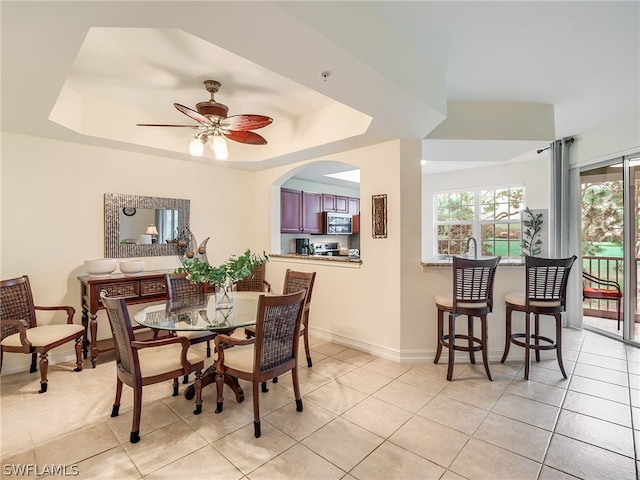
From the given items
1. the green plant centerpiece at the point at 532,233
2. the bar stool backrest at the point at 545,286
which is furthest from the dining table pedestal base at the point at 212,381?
the green plant centerpiece at the point at 532,233

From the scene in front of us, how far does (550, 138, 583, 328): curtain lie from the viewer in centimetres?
436

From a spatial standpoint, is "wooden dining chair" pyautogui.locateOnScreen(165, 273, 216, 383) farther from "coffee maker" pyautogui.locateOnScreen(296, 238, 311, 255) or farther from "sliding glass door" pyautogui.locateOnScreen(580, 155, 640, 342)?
"sliding glass door" pyautogui.locateOnScreen(580, 155, 640, 342)

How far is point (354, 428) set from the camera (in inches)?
83.0

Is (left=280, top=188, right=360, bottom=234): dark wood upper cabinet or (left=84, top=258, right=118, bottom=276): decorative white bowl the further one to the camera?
(left=280, top=188, right=360, bottom=234): dark wood upper cabinet

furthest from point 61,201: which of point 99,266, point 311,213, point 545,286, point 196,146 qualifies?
point 545,286

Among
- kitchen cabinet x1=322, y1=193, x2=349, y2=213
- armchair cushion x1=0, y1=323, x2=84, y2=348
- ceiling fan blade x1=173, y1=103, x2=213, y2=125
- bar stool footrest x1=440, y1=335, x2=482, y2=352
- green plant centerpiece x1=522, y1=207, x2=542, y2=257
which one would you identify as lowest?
bar stool footrest x1=440, y1=335, x2=482, y2=352

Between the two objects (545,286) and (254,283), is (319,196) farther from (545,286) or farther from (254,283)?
(545,286)

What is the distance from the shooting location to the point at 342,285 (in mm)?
3770

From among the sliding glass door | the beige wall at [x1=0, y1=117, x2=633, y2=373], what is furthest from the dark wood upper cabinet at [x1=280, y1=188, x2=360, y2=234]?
the sliding glass door

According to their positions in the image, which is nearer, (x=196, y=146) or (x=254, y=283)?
(x=196, y=146)

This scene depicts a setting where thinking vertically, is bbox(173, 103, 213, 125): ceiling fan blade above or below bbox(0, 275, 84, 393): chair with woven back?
above

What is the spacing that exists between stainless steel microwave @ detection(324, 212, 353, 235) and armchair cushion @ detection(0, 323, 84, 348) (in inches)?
164

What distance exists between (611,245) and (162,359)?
5.38 meters

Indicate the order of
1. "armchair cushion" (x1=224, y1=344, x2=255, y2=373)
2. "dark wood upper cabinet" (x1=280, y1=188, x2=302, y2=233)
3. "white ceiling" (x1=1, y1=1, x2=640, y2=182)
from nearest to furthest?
"white ceiling" (x1=1, y1=1, x2=640, y2=182) < "armchair cushion" (x1=224, y1=344, x2=255, y2=373) < "dark wood upper cabinet" (x1=280, y1=188, x2=302, y2=233)
